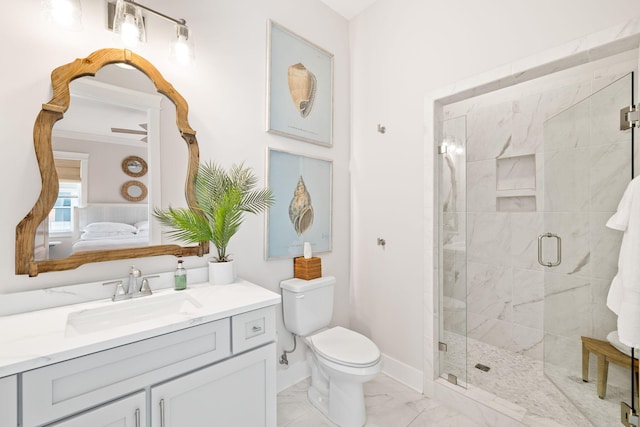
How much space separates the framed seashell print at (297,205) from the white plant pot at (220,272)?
367 mm

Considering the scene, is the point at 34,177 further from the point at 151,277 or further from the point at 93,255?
the point at 151,277

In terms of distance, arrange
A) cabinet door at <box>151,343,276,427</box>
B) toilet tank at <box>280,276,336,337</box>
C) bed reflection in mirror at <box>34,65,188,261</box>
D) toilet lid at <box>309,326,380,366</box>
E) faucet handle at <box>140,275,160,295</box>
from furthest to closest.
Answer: toilet tank at <box>280,276,336,337</box> → toilet lid at <box>309,326,380,366</box> → faucet handle at <box>140,275,160,295</box> → bed reflection in mirror at <box>34,65,188,261</box> → cabinet door at <box>151,343,276,427</box>

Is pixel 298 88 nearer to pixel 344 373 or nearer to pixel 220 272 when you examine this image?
pixel 220 272

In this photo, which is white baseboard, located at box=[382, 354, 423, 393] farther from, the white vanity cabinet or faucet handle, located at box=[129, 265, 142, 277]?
faucet handle, located at box=[129, 265, 142, 277]

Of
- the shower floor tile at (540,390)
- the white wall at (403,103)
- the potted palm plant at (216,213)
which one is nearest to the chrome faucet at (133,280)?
the potted palm plant at (216,213)

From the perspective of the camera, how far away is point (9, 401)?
2.52 feet

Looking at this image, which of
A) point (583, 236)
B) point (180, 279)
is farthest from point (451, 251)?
point (180, 279)

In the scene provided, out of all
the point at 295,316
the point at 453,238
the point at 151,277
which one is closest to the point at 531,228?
the point at 453,238

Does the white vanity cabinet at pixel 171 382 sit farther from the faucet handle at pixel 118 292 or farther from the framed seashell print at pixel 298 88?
the framed seashell print at pixel 298 88

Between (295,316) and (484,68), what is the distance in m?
1.95

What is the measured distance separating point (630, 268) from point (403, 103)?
1.56m

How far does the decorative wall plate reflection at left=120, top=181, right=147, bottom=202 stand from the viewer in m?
1.42

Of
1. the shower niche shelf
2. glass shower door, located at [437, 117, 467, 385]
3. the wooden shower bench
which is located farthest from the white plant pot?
the shower niche shelf

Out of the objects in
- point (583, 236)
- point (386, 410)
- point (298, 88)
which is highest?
point (298, 88)
